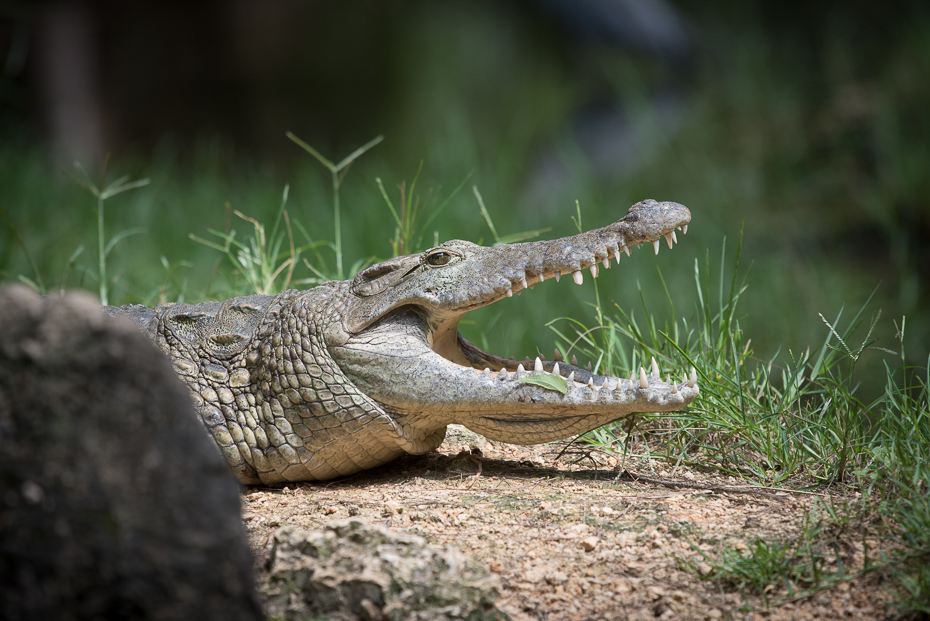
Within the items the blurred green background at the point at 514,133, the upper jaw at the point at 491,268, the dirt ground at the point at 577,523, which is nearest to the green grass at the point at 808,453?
the dirt ground at the point at 577,523

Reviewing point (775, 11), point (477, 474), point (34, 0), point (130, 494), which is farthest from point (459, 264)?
point (34, 0)

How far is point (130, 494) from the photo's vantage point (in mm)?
1404

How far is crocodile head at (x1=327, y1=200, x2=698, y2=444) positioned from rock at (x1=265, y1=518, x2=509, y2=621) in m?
0.80

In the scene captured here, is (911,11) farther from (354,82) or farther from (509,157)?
(354,82)

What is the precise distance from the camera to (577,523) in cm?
231

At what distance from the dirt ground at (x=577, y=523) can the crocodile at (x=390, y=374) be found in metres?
0.18

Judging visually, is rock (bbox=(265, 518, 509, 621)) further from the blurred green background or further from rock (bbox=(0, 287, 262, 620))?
the blurred green background

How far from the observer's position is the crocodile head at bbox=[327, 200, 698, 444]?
260 centimetres

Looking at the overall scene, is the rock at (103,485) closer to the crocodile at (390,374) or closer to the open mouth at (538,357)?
the crocodile at (390,374)

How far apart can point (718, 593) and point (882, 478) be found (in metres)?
0.81

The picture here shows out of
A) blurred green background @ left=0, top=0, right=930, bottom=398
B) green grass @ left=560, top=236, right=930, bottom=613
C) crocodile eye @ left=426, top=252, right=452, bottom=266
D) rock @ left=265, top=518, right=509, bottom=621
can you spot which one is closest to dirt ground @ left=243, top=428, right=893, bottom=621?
green grass @ left=560, top=236, right=930, bottom=613

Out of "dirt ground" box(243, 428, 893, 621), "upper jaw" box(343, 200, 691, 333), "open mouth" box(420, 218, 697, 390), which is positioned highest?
"upper jaw" box(343, 200, 691, 333)

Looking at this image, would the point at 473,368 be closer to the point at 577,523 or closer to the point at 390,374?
the point at 390,374

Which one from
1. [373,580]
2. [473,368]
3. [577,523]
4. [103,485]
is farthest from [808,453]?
[103,485]
